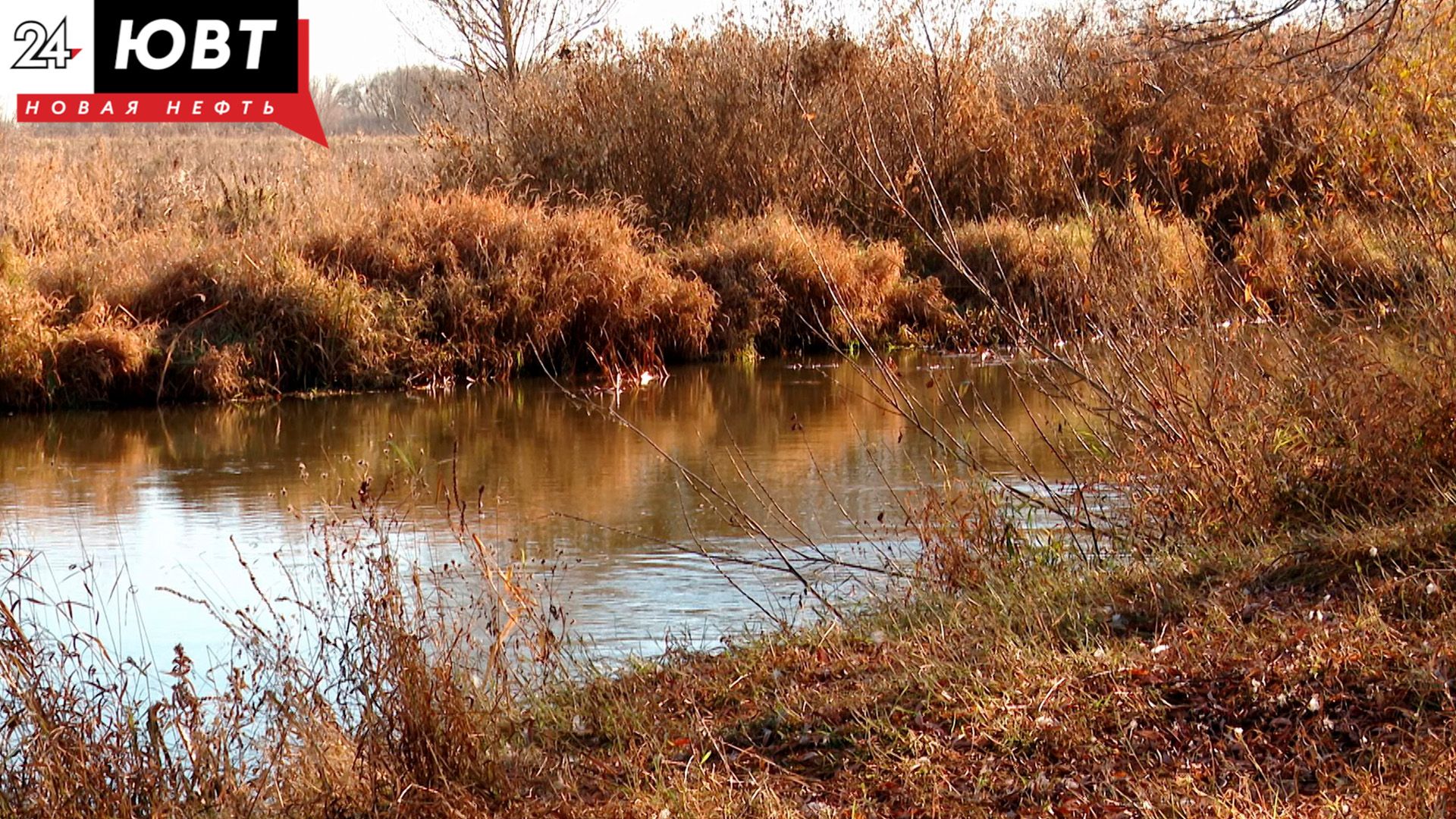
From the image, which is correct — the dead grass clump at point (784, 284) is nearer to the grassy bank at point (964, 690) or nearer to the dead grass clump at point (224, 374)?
the dead grass clump at point (224, 374)

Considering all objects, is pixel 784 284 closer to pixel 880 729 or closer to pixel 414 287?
pixel 414 287

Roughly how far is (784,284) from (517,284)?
3.26 meters

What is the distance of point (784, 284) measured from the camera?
18125mm

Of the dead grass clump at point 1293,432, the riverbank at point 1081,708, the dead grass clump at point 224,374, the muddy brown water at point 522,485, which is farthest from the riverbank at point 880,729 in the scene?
the dead grass clump at point 224,374

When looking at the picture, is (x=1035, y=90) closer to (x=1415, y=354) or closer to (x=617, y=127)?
(x=617, y=127)

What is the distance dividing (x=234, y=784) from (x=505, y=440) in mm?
8729

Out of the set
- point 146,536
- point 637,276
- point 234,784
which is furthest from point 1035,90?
point 234,784

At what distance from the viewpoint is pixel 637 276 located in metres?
16.9

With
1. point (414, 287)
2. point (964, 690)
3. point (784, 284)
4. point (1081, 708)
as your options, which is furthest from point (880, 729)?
point (784, 284)

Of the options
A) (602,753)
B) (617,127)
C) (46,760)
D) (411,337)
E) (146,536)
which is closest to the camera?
(46,760)

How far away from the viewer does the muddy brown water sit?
296 inches

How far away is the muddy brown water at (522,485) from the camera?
296 inches

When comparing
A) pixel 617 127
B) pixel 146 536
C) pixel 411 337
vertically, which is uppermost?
pixel 617 127

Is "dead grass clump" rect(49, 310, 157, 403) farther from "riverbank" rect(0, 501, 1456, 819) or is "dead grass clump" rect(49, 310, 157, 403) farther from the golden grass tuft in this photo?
"riverbank" rect(0, 501, 1456, 819)
